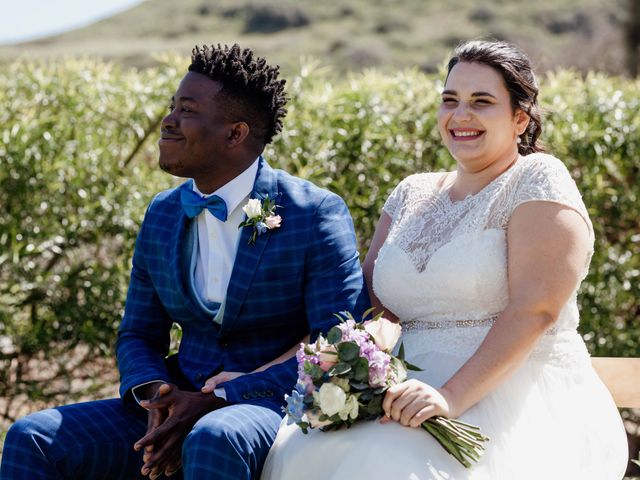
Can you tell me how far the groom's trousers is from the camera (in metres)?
2.78

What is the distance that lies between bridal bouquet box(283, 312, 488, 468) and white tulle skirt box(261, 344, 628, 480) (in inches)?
1.7

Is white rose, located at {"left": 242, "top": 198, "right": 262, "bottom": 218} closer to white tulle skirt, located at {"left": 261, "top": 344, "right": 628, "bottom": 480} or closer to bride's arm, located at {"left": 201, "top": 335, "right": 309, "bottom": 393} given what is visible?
bride's arm, located at {"left": 201, "top": 335, "right": 309, "bottom": 393}

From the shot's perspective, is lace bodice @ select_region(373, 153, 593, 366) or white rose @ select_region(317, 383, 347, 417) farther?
lace bodice @ select_region(373, 153, 593, 366)

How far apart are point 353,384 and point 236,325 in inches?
24.3

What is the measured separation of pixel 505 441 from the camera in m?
2.87

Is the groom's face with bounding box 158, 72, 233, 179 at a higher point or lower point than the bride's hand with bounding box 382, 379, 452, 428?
higher

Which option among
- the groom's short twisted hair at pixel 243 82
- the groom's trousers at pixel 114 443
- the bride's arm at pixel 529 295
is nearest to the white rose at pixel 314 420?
the groom's trousers at pixel 114 443

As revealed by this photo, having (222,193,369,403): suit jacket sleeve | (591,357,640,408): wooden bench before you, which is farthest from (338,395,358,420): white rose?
(591,357,640,408): wooden bench

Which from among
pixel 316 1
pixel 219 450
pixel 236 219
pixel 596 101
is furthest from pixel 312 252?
pixel 316 1

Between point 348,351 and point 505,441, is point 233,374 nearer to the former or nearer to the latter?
point 348,351

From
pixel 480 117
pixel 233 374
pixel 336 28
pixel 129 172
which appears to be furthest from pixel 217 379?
pixel 336 28

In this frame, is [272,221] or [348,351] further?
[272,221]

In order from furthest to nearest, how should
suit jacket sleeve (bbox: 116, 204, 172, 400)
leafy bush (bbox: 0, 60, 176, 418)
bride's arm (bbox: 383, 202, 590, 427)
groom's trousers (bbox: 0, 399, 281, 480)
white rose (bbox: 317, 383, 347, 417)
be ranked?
leafy bush (bbox: 0, 60, 176, 418) → suit jacket sleeve (bbox: 116, 204, 172, 400) → bride's arm (bbox: 383, 202, 590, 427) → groom's trousers (bbox: 0, 399, 281, 480) → white rose (bbox: 317, 383, 347, 417)

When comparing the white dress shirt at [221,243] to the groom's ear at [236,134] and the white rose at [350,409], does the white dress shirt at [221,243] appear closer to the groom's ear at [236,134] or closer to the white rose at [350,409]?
the groom's ear at [236,134]
